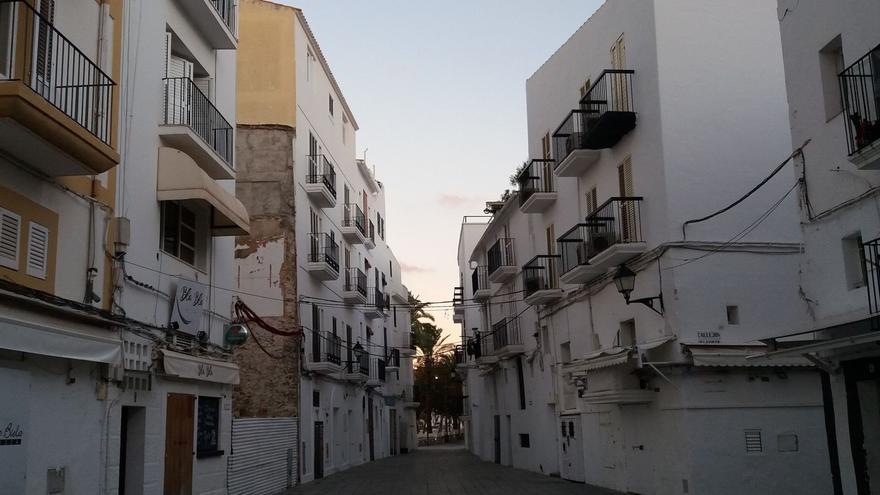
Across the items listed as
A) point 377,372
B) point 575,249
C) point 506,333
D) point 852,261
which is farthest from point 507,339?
point 852,261

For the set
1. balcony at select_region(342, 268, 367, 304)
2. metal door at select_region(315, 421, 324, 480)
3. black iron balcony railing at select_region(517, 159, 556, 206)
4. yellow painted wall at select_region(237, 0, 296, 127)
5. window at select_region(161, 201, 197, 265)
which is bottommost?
metal door at select_region(315, 421, 324, 480)

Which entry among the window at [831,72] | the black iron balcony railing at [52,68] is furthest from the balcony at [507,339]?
the black iron balcony railing at [52,68]

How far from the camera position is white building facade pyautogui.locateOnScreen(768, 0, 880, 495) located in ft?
36.4

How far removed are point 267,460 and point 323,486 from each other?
366 centimetres

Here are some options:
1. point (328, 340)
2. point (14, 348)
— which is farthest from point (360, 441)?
point (14, 348)

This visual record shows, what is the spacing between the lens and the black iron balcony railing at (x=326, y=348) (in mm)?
28594

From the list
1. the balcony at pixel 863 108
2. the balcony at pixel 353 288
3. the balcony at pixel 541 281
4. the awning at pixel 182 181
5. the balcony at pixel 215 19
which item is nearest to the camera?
the balcony at pixel 863 108

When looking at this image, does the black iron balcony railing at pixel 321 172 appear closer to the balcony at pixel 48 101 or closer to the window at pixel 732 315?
the window at pixel 732 315

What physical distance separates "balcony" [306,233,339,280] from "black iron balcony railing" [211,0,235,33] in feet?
36.4

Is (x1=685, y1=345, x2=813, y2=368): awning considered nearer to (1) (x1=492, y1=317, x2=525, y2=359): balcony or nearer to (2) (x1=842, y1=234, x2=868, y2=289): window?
(2) (x1=842, y1=234, x2=868, y2=289): window

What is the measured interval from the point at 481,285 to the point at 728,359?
881 inches

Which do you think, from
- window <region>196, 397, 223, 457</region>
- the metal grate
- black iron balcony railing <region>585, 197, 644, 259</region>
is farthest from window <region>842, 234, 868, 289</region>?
window <region>196, 397, 223, 457</region>

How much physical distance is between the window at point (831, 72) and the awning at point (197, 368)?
1087 cm

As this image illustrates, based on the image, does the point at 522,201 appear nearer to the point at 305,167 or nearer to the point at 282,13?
the point at 305,167
